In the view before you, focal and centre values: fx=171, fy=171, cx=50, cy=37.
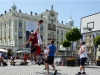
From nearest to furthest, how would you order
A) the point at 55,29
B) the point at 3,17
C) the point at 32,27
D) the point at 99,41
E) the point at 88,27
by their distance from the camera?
the point at 99,41
the point at 88,27
the point at 32,27
the point at 3,17
the point at 55,29

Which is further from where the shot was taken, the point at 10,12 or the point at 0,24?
the point at 0,24

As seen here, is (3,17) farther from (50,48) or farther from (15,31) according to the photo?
(50,48)

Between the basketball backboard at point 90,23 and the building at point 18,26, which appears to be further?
the building at point 18,26

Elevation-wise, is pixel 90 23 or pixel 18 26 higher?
pixel 18 26

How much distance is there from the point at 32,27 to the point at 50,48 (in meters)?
43.9

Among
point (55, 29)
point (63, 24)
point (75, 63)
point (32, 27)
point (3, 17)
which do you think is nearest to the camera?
point (75, 63)

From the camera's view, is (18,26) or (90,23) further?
(18,26)

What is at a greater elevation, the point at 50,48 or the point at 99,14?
the point at 99,14

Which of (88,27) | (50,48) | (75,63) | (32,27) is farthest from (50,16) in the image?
(50,48)

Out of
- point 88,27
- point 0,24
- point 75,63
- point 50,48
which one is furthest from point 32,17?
point 50,48

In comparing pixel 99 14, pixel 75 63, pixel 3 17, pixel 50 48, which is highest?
pixel 3 17

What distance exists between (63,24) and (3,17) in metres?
26.0

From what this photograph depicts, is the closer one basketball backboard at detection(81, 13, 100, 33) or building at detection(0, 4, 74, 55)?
basketball backboard at detection(81, 13, 100, 33)

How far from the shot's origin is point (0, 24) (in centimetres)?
6066
